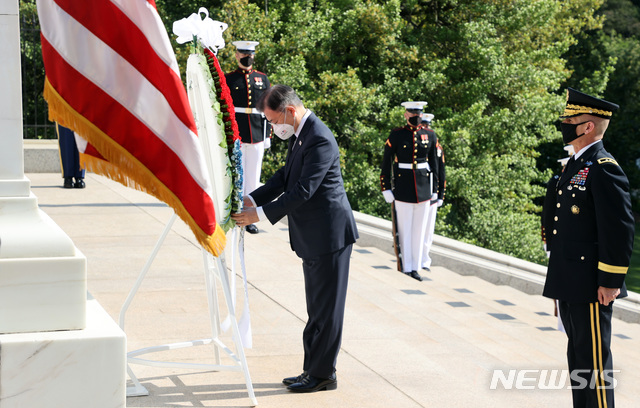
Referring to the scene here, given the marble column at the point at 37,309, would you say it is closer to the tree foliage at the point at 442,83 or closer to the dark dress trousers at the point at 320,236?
the dark dress trousers at the point at 320,236

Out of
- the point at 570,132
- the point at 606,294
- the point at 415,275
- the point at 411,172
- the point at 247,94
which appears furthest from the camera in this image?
the point at 411,172

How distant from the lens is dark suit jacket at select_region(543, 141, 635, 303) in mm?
4121

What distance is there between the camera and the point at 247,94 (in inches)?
388

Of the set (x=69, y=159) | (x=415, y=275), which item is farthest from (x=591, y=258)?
(x=69, y=159)

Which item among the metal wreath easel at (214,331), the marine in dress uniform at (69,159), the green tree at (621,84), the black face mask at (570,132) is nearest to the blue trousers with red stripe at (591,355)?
the black face mask at (570,132)

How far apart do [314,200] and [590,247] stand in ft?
5.14

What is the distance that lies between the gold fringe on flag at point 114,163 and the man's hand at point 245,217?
48cm

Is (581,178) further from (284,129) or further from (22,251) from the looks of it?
(22,251)

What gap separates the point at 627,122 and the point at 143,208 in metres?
21.7

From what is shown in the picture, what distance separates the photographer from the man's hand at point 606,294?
13.6 feet

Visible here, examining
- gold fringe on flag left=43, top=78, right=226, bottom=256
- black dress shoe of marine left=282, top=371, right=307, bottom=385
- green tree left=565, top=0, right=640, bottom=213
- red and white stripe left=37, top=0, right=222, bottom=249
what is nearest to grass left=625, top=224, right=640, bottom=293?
green tree left=565, top=0, right=640, bottom=213

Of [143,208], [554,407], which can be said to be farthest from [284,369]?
[143,208]

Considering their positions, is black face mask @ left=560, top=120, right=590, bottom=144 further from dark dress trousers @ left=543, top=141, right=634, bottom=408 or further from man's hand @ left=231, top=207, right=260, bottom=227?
man's hand @ left=231, top=207, right=260, bottom=227

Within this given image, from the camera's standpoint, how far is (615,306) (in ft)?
28.8
